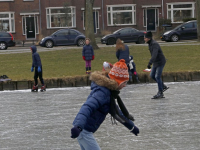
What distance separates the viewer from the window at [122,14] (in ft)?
152

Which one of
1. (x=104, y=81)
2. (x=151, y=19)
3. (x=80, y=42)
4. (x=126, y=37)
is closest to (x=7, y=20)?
(x=80, y=42)

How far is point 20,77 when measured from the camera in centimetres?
1686

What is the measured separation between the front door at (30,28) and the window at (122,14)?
7.36 meters

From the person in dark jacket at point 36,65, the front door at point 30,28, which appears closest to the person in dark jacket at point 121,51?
the person in dark jacket at point 36,65

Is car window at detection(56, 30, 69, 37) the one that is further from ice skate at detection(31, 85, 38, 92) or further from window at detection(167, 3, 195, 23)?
ice skate at detection(31, 85, 38, 92)

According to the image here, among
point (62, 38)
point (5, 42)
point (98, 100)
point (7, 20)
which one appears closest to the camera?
point (98, 100)

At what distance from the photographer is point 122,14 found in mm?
46812

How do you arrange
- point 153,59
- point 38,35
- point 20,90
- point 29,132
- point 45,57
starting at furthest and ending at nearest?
point 38,35 → point 45,57 → point 20,90 → point 153,59 → point 29,132

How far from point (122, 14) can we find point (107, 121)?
38.0 meters

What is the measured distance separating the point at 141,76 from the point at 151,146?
30.9ft

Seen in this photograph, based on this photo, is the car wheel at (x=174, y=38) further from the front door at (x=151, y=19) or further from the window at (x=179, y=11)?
the front door at (x=151, y=19)

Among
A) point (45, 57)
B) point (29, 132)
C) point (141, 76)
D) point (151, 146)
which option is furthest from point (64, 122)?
point (45, 57)

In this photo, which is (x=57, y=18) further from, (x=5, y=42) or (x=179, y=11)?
(x=179, y=11)

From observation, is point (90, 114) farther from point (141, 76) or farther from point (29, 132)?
point (141, 76)
